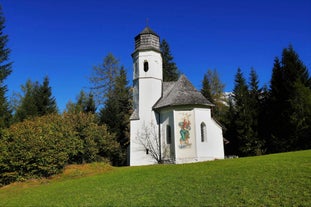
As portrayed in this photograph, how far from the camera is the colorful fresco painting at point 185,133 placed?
2253cm

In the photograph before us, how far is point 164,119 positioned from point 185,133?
3147mm

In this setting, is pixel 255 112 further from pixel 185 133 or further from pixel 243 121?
pixel 185 133

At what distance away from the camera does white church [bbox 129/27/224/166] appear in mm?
22656

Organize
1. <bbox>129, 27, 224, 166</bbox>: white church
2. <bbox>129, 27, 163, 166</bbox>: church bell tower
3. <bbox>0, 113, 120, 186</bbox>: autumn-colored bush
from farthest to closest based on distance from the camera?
<bbox>129, 27, 163, 166</bbox>: church bell tower, <bbox>129, 27, 224, 166</bbox>: white church, <bbox>0, 113, 120, 186</bbox>: autumn-colored bush

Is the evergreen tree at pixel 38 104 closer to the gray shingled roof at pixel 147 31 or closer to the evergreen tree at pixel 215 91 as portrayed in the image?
the gray shingled roof at pixel 147 31

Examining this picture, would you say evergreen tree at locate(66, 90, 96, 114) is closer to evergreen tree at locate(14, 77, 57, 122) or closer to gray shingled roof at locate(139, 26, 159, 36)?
evergreen tree at locate(14, 77, 57, 122)

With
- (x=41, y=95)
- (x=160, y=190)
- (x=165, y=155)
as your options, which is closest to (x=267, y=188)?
(x=160, y=190)

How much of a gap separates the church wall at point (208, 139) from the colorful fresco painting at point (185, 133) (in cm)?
83

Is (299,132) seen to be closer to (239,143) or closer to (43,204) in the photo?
(239,143)

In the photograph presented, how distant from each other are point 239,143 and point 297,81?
34.3ft

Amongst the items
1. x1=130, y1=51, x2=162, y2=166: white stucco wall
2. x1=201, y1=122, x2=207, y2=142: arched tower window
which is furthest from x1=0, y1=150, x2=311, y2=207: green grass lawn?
x1=130, y1=51, x2=162, y2=166: white stucco wall

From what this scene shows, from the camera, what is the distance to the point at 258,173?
464 inches

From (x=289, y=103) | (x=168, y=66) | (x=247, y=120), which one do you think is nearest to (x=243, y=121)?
(x=247, y=120)

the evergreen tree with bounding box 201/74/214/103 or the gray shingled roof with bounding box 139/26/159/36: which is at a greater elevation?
the gray shingled roof with bounding box 139/26/159/36
